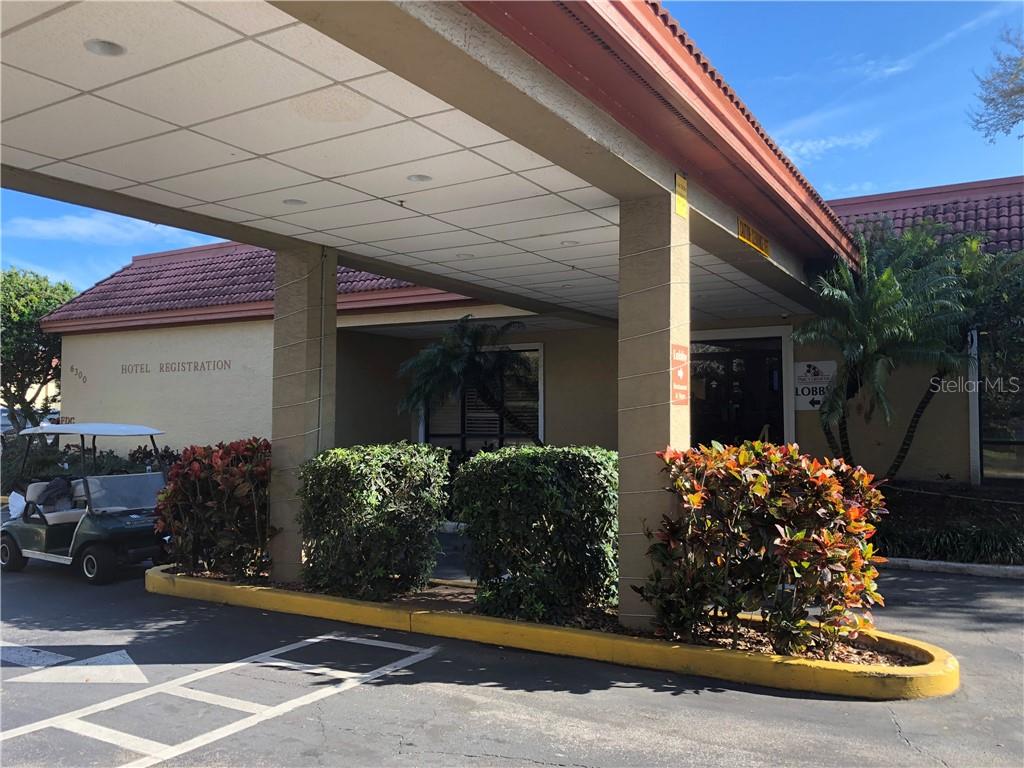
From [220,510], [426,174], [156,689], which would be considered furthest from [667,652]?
[220,510]

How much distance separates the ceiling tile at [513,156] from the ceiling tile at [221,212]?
9.50 ft

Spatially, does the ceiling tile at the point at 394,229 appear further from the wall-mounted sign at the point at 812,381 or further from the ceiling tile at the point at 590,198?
the wall-mounted sign at the point at 812,381

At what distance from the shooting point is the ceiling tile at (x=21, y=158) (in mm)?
5814

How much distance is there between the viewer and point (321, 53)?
4285 millimetres

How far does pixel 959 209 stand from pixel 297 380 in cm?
1112

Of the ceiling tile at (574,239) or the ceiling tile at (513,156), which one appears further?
the ceiling tile at (574,239)

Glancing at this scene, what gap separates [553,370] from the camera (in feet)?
52.1

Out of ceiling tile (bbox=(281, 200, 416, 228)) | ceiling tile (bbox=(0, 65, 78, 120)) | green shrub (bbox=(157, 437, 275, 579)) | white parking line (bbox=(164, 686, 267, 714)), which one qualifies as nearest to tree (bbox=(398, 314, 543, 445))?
green shrub (bbox=(157, 437, 275, 579))

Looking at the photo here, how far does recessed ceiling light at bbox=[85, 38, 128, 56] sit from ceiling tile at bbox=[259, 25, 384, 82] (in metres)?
0.82

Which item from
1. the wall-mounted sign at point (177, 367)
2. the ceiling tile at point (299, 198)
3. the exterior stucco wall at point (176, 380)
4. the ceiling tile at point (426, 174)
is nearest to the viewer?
the ceiling tile at point (426, 174)

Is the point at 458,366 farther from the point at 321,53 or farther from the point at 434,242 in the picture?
the point at 321,53

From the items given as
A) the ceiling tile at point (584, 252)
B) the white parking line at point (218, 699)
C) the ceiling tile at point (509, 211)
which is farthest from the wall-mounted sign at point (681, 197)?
the white parking line at point (218, 699)


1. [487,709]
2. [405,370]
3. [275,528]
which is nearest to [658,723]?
[487,709]

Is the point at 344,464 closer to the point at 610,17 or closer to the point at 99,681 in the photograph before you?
the point at 99,681
